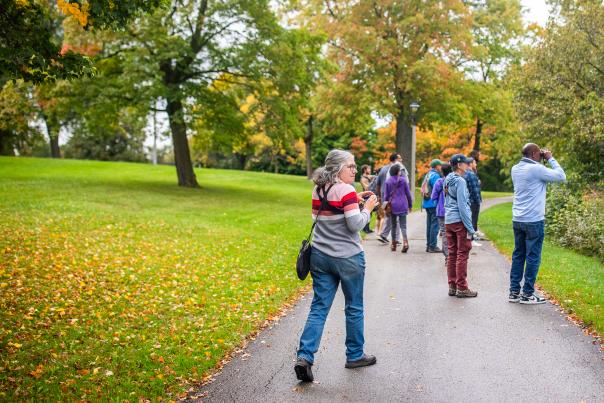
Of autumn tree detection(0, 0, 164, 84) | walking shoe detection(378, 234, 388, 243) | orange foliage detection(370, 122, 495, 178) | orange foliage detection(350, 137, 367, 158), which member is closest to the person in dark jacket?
walking shoe detection(378, 234, 388, 243)

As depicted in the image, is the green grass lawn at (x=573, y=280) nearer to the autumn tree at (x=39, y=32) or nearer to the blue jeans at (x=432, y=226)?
the blue jeans at (x=432, y=226)

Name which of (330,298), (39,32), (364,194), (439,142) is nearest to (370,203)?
(364,194)

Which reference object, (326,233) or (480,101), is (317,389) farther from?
(480,101)

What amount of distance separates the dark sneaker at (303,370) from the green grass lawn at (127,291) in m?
0.96

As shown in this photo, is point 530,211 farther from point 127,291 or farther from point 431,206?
point 127,291

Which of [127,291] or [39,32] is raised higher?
[39,32]

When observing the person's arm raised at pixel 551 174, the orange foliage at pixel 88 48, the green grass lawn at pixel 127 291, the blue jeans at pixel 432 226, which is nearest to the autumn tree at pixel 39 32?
the green grass lawn at pixel 127 291

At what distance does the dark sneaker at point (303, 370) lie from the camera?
5.04 m

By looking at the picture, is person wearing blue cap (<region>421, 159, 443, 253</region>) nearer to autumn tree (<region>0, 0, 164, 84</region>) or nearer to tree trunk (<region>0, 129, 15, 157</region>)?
autumn tree (<region>0, 0, 164, 84</region>)

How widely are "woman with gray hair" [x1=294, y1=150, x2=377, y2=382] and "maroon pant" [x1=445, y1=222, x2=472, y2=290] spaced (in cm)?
340

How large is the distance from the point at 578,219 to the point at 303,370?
10979mm

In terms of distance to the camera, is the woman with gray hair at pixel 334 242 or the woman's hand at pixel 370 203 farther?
the woman's hand at pixel 370 203

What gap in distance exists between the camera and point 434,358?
568cm

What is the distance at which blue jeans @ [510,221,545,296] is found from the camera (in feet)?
25.8
